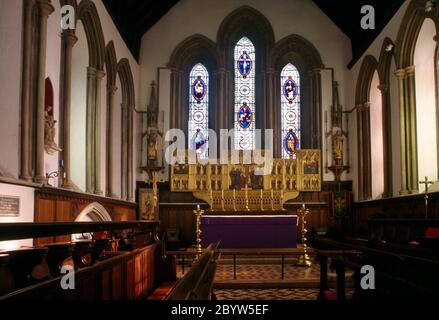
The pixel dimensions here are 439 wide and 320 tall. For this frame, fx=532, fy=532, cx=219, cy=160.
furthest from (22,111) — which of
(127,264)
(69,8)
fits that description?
(127,264)

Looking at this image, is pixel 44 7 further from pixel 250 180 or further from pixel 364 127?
pixel 364 127

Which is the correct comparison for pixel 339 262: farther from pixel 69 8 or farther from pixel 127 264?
pixel 69 8

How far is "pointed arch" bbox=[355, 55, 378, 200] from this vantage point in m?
13.8

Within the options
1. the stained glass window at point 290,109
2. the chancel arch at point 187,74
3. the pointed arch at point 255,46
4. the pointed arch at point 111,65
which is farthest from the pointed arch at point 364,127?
the pointed arch at point 111,65

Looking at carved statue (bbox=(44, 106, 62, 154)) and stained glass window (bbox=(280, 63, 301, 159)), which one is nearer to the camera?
carved statue (bbox=(44, 106, 62, 154))

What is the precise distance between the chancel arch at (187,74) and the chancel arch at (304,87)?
1.63 meters

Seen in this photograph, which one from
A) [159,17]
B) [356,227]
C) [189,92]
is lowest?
[356,227]

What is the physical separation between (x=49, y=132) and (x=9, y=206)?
6.95ft

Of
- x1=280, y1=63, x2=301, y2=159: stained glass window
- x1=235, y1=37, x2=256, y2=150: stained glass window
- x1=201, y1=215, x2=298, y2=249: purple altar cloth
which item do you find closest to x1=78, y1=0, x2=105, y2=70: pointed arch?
x1=201, y1=215, x2=298, y2=249: purple altar cloth

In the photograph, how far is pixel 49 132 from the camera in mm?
8500

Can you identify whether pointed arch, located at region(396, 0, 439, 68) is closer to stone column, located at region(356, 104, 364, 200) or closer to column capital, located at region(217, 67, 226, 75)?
stone column, located at region(356, 104, 364, 200)

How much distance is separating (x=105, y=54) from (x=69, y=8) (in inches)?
101

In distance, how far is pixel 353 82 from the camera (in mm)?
14680

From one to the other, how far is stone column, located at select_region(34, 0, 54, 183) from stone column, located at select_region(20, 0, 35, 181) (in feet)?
0.76
